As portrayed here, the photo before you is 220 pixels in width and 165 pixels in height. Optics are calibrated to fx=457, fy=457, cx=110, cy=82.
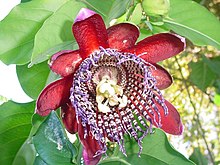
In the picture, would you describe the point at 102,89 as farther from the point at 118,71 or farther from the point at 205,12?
the point at 205,12

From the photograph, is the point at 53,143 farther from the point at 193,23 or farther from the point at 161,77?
the point at 193,23

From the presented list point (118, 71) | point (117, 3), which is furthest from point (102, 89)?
point (117, 3)

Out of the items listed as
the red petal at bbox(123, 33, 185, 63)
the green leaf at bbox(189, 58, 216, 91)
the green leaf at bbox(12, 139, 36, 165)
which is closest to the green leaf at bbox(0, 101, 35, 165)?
the green leaf at bbox(12, 139, 36, 165)

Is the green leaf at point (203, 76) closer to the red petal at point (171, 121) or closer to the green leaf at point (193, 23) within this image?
the green leaf at point (193, 23)

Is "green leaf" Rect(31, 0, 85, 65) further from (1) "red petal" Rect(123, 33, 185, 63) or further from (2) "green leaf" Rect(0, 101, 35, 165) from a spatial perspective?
(2) "green leaf" Rect(0, 101, 35, 165)

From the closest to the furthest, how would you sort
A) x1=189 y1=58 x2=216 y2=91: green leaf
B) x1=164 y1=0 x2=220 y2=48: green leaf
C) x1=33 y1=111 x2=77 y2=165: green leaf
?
x1=33 y1=111 x2=77 y2=165: green leaf
x1=164 y1=0 x2=220 y2=48: green leaf
x1=189 y1=58 x2=216 y2=91: green leaf

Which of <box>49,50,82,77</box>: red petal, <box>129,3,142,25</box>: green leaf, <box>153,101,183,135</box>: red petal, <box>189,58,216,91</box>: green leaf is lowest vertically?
<box>189,58,216,91</box>: green leaf

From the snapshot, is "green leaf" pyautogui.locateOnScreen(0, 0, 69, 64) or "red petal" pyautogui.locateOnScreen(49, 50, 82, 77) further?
"green leaf" pyautogui.locateOnScreen(0, 0, 69, 64)

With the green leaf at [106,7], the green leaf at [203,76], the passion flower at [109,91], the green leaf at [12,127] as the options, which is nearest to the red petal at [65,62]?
the passion flower at [109,91]
